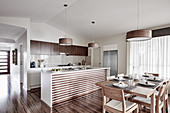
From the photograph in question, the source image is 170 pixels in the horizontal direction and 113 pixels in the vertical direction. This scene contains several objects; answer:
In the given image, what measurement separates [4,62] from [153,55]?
10.8 metres

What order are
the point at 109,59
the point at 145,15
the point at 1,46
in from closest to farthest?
the point at 145,15
the point at 109,59
the point at 1,46

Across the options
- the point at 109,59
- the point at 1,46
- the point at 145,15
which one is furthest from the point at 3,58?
the point at 145,15

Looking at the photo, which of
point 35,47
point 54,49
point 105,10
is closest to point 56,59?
point 54,49

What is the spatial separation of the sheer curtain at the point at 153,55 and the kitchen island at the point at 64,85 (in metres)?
1.76

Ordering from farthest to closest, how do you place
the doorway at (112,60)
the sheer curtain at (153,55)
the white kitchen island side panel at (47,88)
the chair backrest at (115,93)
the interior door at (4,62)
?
the interior door at (4,62) → the doorway at (112,60) → the sheer curtain at (153,55) → the white kitchen island side panel at (47,88) → the chair backrest at (115,93)

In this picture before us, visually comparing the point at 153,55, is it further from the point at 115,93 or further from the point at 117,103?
the point at 115,93

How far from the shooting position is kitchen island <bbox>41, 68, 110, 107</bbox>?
115 inches

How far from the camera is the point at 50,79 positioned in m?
2.86

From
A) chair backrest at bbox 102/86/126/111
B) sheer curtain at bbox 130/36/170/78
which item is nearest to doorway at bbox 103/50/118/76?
sheer curtain at bbox 130/36/170/78

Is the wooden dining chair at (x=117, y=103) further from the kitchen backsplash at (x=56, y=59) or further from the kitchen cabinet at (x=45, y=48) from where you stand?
the kitchen backsplash at (x=56, y=59)

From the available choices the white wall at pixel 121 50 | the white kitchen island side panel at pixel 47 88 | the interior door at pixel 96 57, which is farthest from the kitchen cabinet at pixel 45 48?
the white wall at pixel 121 50

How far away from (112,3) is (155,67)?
3088 mm

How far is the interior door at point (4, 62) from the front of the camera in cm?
845

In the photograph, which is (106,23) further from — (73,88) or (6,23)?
(6,23)
